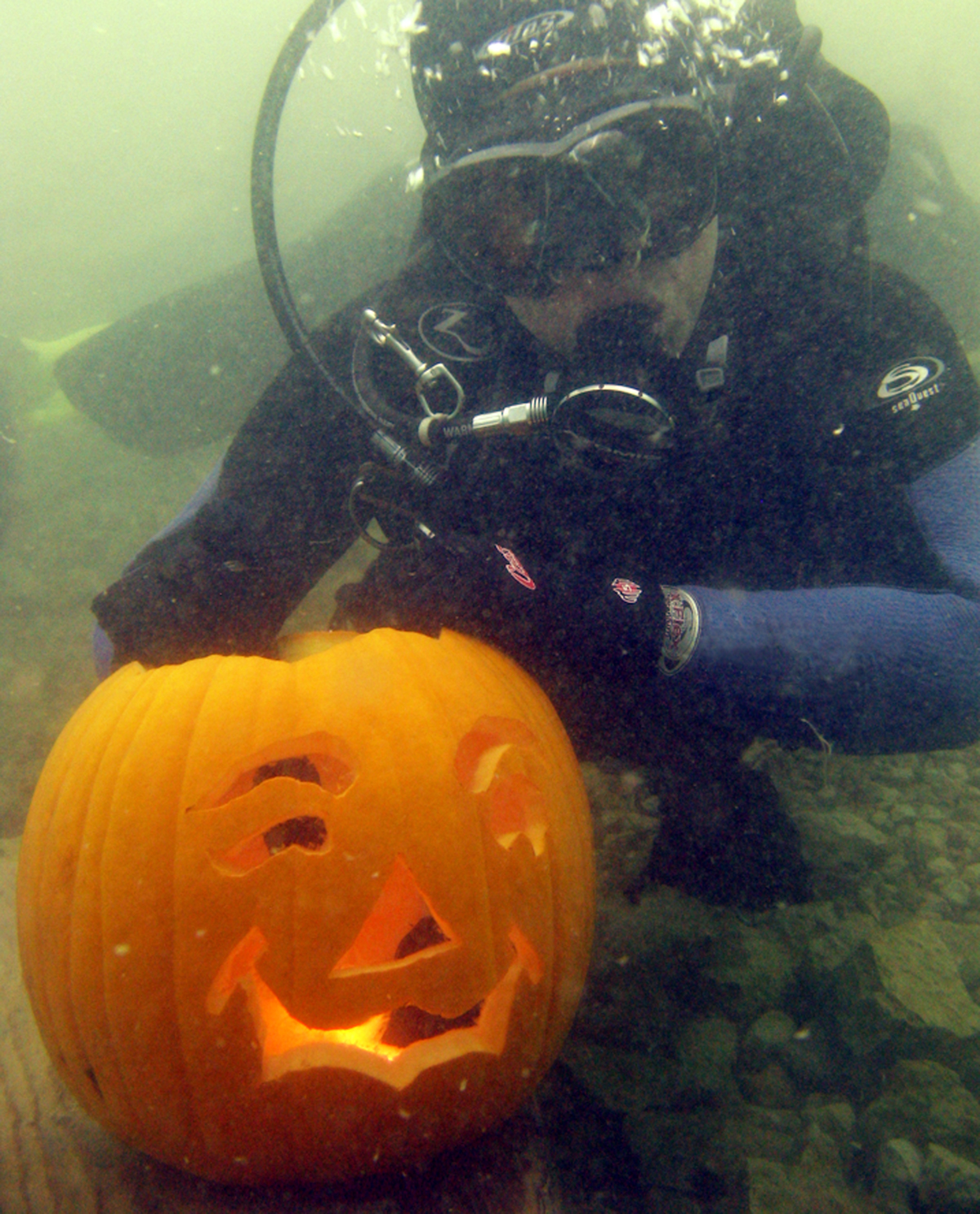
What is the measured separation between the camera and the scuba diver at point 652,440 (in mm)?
1693

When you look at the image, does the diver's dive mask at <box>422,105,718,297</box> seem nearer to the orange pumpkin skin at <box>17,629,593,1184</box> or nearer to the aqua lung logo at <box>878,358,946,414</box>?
the aqua lung logo at <box>878,358,946,414</box>

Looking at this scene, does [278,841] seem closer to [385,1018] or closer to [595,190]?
[385,1018]

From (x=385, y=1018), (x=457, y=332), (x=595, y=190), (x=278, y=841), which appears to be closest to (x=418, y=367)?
(x=457, y=332)

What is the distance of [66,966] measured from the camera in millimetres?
1369

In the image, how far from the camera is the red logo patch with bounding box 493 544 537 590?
64.0 inches

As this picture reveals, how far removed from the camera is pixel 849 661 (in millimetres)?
1651

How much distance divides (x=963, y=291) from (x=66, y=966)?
25.5 ft

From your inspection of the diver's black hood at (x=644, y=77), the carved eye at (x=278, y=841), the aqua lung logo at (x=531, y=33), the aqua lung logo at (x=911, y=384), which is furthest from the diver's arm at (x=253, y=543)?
the aqua lung logo at (x=911, y=384)

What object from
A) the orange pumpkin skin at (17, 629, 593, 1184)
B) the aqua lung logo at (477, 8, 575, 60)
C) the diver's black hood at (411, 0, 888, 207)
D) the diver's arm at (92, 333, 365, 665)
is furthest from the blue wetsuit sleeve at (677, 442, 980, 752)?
Result: the aqua lung logo at (477, 8, 575, 60)

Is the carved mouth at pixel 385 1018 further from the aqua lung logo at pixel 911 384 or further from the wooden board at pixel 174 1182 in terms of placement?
the aqua lung logo at pixel 911 384

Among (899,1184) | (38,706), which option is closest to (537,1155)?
(899,1184)

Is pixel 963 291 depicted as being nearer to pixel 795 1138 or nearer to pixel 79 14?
pixel 795 1138

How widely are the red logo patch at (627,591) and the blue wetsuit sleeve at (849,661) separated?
0.20m

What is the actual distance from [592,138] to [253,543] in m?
1.63
